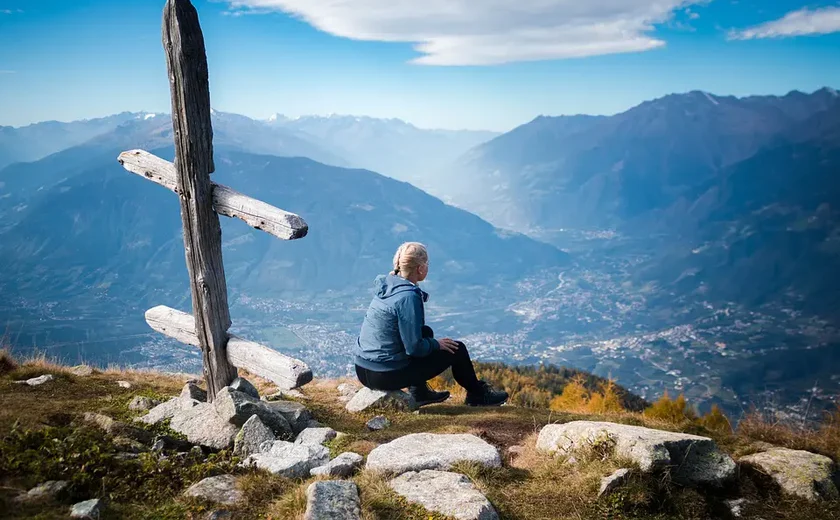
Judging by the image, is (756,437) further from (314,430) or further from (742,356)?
(742,356)

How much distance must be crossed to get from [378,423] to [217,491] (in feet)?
10.2

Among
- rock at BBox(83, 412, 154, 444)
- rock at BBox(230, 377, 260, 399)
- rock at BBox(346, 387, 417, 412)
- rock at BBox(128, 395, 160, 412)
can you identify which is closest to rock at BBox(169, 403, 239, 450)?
rock at BBox(83, 412, 154, 444)

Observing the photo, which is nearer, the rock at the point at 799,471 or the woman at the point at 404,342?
the rock at the point at 799,471

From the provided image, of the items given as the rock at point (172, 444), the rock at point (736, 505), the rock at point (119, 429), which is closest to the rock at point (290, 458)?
the rock at point (172, 444)

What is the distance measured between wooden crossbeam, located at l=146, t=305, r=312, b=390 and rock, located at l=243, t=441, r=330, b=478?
950 mm

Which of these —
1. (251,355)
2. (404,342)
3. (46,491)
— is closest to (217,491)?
(46,491)

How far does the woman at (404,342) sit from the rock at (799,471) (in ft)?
12.2

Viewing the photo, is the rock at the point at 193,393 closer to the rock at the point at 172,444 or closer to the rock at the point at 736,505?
the rock at the point at 172,444

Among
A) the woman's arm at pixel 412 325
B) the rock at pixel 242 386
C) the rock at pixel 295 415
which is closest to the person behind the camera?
the rock at pixel 295 415

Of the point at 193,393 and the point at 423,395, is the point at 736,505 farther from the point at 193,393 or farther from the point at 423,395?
the point at 193,393

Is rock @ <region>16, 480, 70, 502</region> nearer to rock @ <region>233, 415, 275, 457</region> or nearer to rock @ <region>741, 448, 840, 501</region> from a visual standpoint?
rock @ <region>233, 415, 275, 457</region>

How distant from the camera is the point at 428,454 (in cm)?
543

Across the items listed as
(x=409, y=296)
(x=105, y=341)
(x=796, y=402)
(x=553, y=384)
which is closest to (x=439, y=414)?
(x=409, y=296)

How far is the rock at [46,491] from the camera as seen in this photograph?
4.00 metres
